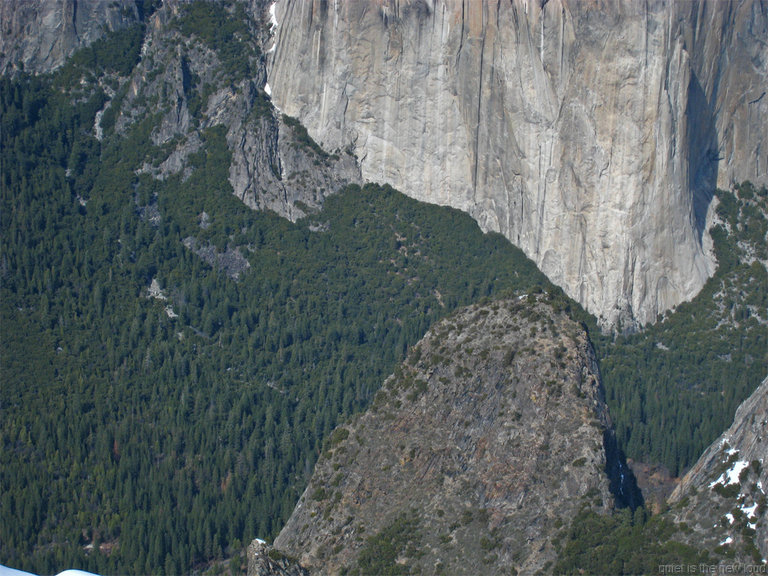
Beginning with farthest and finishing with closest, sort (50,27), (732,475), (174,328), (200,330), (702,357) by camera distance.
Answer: (50,27), (200,330), (174,328), (702,357), (732,475)

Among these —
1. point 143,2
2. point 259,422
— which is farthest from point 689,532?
point 143,2

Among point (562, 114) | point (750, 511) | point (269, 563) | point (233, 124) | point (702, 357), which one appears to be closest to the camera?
point (750, 511)

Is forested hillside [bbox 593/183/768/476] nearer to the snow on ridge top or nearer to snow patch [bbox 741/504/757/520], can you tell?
the snow on ridge top

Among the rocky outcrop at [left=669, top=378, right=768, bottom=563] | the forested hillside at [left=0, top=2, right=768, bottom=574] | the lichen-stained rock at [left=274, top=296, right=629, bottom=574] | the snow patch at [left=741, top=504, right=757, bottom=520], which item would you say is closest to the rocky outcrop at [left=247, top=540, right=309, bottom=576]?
the lichen-stained rock at [left=274, top=296, right=629, bottom=574]

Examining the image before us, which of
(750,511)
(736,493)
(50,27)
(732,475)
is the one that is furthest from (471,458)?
(50,27)

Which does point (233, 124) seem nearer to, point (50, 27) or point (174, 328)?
point (50, 27)

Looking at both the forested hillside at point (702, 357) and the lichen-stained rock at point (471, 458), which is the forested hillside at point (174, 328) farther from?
the lichen-stained rock at point (471, 458)

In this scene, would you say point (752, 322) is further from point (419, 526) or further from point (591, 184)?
point (419, 526)
